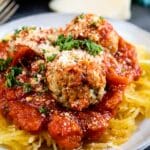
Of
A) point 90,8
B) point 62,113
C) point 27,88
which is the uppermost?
point 90,8

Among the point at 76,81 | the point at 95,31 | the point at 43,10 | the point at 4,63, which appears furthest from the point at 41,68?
the point at 43,10

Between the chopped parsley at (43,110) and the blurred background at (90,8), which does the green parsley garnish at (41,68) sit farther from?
the blurred background at (90,8)

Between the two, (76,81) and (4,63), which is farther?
(4,63)

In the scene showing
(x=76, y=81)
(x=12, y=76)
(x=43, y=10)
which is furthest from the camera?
(x=43, y=10)

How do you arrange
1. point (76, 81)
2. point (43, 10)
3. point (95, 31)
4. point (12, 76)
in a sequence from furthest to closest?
point (43, 10)
point (95, 31)
point (12, 76)
point (76, 81)

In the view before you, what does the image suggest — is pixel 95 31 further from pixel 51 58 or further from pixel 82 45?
pixel 51 58

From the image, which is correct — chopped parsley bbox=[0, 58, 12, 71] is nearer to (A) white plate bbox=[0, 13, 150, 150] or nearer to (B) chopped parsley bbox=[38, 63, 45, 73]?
(B) chopped parsley bbox=[38, 63, 45, 73]

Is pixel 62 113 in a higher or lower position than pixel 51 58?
lower
